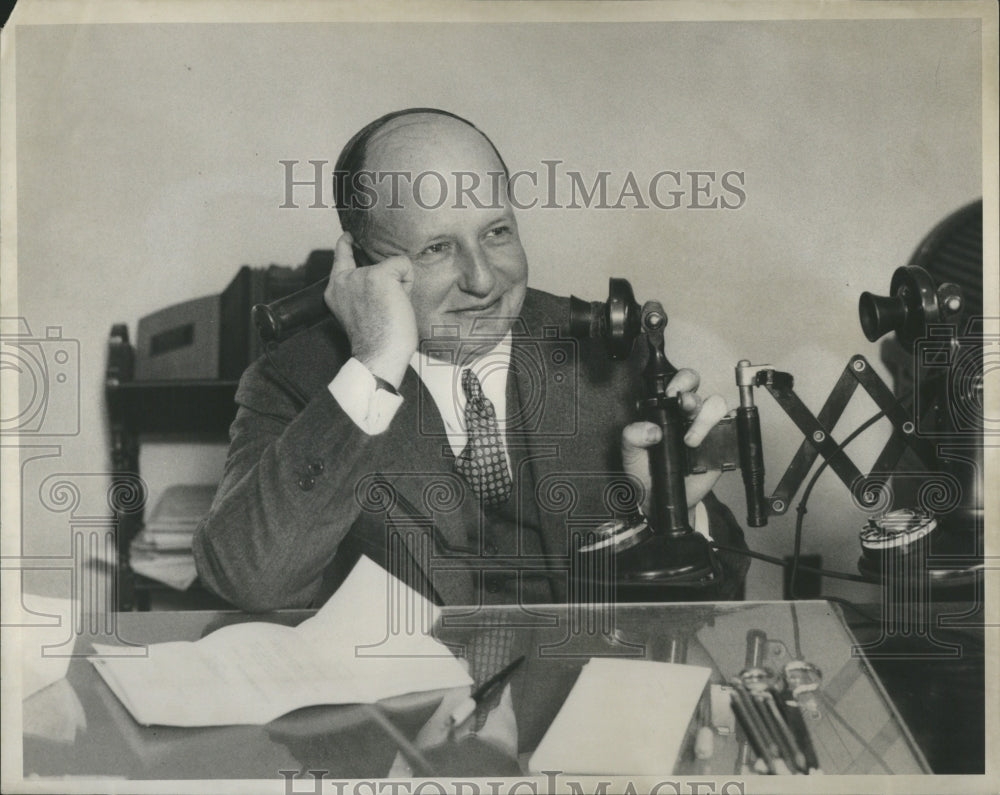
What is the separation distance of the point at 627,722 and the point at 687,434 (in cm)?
43

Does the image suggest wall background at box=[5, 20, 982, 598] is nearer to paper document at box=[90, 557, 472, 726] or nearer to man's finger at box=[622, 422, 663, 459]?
man's finger at box=[622, 422, 663, 459]

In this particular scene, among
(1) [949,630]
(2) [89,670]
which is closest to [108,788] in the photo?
(2) [89,670]

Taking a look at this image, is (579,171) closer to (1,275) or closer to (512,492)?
(512,492)

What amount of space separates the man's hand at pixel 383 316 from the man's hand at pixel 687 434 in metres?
0.36

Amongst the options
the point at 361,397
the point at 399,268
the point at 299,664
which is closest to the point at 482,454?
the point at 361,397

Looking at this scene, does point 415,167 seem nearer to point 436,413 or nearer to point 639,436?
point 436,413

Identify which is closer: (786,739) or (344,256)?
(786,739)

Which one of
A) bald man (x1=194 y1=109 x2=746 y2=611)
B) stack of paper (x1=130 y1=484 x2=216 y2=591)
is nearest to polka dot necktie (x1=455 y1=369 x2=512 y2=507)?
bald man (x1=194 y1=109 x2=746 y2=611)

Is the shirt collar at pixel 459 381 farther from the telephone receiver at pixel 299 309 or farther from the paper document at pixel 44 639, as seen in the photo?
the paper document at pixel 44 639

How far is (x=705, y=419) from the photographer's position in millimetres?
1491

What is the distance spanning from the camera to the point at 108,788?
139cm

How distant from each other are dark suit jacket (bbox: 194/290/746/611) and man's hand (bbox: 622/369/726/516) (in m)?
0.02

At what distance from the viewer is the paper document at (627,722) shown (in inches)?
54.9

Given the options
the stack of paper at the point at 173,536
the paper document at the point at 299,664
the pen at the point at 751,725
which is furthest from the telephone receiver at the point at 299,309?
the pen at the point at 751,725
